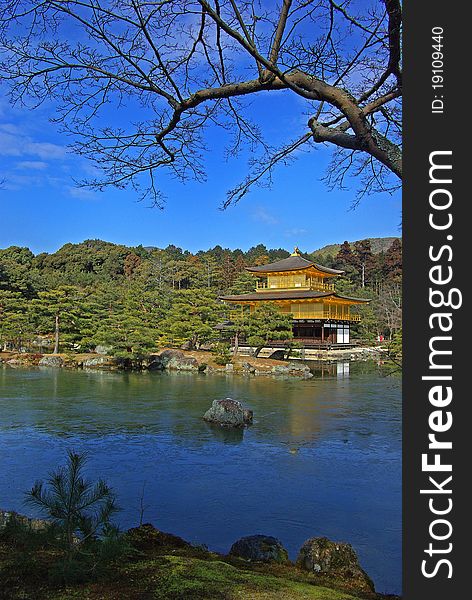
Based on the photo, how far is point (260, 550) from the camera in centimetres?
324

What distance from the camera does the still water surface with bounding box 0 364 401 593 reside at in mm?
4332

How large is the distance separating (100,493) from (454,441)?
5.19 ft

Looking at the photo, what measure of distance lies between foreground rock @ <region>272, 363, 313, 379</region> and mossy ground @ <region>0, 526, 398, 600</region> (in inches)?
545

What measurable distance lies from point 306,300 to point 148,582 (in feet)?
72.8

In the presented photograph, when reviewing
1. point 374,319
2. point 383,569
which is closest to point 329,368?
point 374,319

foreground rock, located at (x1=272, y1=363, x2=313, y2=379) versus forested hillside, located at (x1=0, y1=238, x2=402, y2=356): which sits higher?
forested hillside, located at (x1=0, y1=238, x2=402, y2=356)

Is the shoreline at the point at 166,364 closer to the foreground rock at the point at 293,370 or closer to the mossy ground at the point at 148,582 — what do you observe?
the foreground rock at the point at 293,370

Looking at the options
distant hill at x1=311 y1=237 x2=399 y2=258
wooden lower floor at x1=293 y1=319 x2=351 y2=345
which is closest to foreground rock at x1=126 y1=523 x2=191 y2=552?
wooden lower floor at x1=293 y1=319 x2=351 y2=345

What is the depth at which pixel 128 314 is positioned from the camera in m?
19.1

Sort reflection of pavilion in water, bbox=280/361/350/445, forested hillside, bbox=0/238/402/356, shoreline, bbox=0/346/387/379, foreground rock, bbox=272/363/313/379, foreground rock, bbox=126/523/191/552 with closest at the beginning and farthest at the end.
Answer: foreground rock, bbox=126/523/191/552
reflection of pavilion in water, bbox=280/361/350/445
foreground rock, bbox=272/363/313/379
shoreline, bbox=0/346/387/379
forested hillside, bbox=0/238/402/356

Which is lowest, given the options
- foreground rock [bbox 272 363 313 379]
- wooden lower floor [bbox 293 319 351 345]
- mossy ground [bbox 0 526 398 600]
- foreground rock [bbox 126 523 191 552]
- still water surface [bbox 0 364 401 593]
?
still water surface [bbox 0 364 401 593]

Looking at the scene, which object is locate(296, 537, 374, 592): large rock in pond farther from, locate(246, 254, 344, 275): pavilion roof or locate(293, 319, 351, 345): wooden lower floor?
locate(246, 254, 344, 275): pavilion roof

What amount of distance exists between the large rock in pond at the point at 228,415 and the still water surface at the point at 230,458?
7.9 inches

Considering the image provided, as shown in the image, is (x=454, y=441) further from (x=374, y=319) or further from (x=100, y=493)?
(x=374, y=319)
